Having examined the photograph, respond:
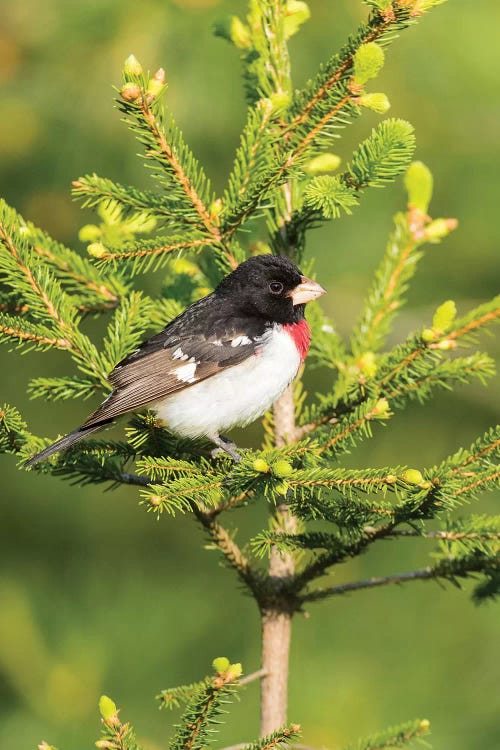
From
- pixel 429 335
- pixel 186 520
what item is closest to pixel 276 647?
pixel 429 335

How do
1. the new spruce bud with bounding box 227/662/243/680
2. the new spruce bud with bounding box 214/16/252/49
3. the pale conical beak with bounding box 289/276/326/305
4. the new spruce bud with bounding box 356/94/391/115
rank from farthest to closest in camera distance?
the pale conical beak with bounding box 289/276/326/305 < the new spruce bud with bounding box 214/16/252/49 < the new spruce bud with bounding box 356/94/391/115 < the new spruce bud with bounding box 227/662/243/680

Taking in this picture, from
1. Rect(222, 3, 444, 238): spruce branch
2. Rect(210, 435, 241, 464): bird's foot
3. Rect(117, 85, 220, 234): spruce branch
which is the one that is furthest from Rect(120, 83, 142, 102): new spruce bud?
Rect(210, 435, 241, 464): bird's foot

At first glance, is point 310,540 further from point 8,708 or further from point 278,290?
point 8,708

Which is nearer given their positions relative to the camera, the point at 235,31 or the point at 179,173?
the point at 179,173

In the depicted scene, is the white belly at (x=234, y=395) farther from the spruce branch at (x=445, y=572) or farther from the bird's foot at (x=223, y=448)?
the spruce branch at (x=445, y=572)

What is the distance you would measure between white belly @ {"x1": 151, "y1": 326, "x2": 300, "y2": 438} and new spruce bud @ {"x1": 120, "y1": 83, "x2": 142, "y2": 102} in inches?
39.0

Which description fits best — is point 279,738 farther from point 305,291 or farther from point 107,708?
point 305,291

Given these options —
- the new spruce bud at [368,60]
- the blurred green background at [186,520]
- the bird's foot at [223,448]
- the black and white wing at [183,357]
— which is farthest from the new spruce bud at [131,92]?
the blurred green background at [186,520]

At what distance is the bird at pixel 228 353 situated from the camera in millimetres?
2793

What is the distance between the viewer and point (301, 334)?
2.89 m

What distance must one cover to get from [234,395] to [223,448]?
19 centimetres

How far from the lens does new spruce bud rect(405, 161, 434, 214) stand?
2.27 m

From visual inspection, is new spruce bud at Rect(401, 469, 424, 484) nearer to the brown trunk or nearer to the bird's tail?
the brown trunk

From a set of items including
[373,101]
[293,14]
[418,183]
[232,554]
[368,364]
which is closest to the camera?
[373,101]
